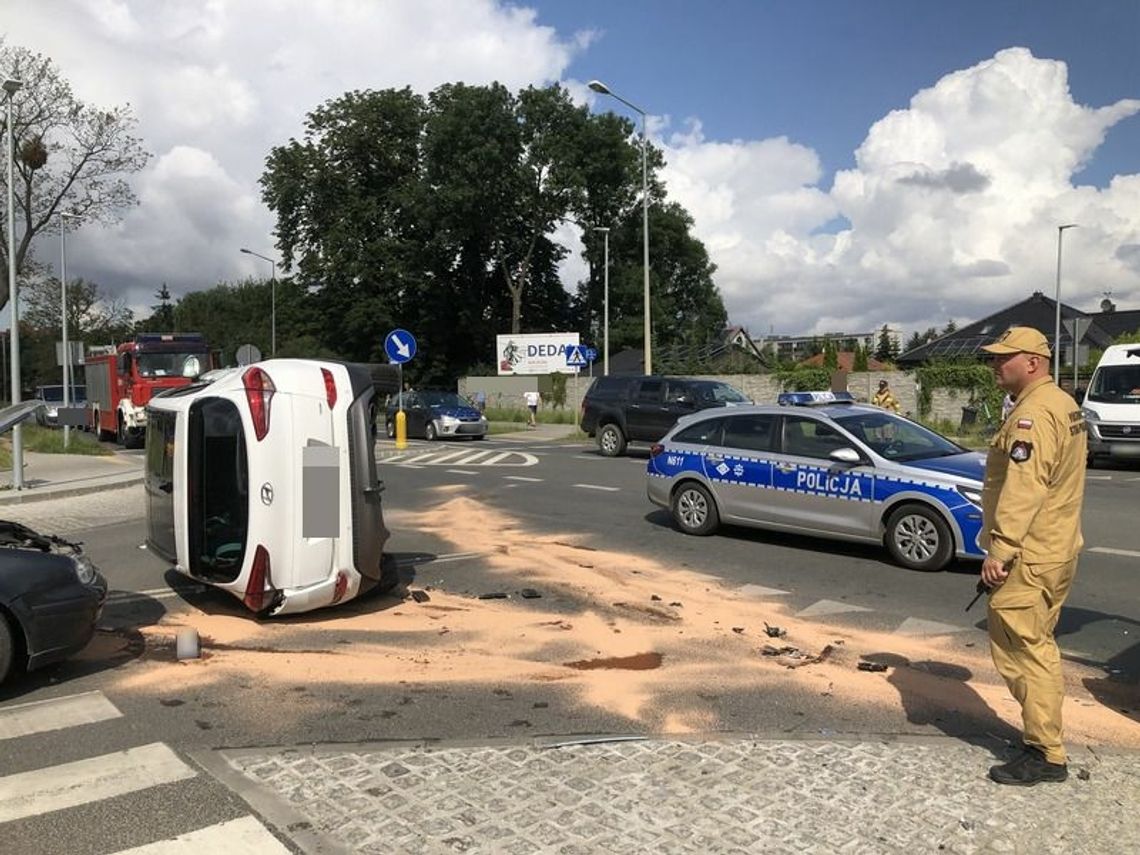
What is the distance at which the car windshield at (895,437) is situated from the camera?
863cm

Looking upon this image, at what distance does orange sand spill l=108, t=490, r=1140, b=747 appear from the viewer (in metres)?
4.74

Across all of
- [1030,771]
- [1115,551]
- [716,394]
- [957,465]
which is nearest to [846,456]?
[957,465]

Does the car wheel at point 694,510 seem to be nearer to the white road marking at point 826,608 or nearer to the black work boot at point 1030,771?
the white road marking at point 826,608

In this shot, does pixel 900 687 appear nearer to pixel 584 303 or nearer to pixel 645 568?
pixel 645 568

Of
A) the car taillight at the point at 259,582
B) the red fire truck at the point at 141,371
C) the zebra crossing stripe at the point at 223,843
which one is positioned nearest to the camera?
the zebra crossing stripe at the point at 223,843

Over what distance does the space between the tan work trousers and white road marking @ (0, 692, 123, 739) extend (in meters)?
4.30

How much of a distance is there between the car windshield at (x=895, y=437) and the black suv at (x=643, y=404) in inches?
412

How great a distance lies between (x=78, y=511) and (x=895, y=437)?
11.2 m

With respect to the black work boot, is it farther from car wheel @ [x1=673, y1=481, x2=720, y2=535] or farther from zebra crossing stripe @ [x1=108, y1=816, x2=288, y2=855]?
car wheel @ [x1=673, y1=481, x2=720, y2=535]

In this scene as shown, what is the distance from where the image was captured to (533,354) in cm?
4234

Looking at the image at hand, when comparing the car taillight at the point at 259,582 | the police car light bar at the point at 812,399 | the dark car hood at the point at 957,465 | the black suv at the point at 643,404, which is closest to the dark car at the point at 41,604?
the car taillight at the point at 259,582

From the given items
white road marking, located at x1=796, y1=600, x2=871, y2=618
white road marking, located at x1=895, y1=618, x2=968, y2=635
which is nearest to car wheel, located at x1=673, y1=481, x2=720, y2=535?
white road marking, located at x1=796, y1=600, x2=871, y2=618

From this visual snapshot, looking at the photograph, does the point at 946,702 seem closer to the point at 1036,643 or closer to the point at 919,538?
the point at 1036,643

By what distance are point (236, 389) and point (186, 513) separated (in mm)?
987
